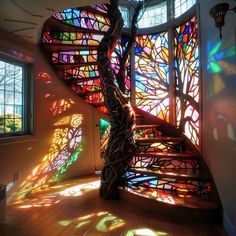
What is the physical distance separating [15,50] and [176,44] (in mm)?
2491

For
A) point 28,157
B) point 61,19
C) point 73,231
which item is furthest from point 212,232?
point 61,19

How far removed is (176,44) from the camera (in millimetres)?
3510

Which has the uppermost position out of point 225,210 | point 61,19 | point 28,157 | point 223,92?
point 61,19

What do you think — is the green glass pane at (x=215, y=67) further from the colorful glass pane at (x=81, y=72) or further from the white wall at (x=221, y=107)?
the colorful glass pane at (x=81, y=72)

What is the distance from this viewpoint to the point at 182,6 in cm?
348

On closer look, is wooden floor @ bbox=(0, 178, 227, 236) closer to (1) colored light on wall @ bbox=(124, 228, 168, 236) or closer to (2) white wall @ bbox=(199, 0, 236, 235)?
(1) colored light on wall @ bbox=(124, 228, 168, 236)

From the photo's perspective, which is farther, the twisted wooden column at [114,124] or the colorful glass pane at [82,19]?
the colorful glass pane at [82,19]

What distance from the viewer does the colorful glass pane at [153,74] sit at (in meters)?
3.64

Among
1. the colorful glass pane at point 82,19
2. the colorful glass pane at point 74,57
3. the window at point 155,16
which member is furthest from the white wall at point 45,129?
the window at point 155,16

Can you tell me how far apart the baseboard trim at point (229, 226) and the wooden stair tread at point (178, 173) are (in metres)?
0.45

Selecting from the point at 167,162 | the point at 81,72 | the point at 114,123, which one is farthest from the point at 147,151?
the point at 81,72

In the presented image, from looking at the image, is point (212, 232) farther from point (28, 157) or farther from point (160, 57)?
point (160, 57)

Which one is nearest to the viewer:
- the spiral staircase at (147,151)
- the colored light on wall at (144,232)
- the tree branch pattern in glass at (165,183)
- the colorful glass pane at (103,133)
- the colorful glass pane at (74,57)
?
the colored light on wall at (144,232)

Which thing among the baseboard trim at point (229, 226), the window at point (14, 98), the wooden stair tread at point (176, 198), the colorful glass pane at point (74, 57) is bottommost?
the baseboard trim at point (229, 226)
